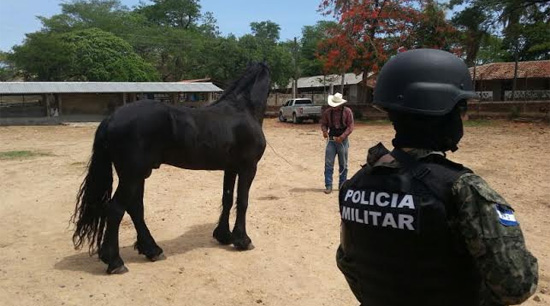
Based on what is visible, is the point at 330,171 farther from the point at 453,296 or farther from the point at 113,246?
the point at 453,296

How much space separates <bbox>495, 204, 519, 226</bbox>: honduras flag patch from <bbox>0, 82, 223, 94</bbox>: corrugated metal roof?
31.2 metres

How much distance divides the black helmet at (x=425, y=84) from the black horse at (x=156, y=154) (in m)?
3.32

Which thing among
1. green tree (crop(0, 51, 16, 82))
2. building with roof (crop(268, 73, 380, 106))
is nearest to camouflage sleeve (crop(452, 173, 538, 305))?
building with roof (crop(268, 73, 380, 106))

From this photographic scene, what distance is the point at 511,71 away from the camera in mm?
34062

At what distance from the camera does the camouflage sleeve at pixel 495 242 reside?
136 cm

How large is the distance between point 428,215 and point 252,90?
4303 millimetres

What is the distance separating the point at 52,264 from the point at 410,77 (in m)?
4.39

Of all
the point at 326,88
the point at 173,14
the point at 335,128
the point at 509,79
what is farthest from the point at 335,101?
the point at 173,14

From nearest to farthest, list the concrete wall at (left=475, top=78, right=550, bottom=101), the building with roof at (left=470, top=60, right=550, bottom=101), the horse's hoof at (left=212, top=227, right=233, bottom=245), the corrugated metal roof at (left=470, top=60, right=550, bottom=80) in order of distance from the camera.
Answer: the horse's hoof at (left=212, top=227, right=233, bottom=245), the building with roof at (left=470, top=60, right=550, bottom=101), the corrugated metal roof at (left=470, top=60, right=550, bottom=80), the concrete wall at (left=475, top=78, right=550, bottom=101)

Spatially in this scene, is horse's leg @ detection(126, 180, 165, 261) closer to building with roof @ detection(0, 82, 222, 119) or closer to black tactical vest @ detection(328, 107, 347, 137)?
black tactical vest @ detection(328, 107, 347, 137)

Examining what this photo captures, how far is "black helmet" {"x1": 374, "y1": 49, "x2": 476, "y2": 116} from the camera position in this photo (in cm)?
158

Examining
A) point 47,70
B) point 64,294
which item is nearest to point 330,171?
point 64,294

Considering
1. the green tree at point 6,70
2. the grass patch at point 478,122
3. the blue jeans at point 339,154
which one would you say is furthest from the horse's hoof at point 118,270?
the green tree at point 6,70

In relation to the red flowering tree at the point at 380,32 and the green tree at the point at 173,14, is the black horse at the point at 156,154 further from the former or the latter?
the green tree at the point at 173,14
